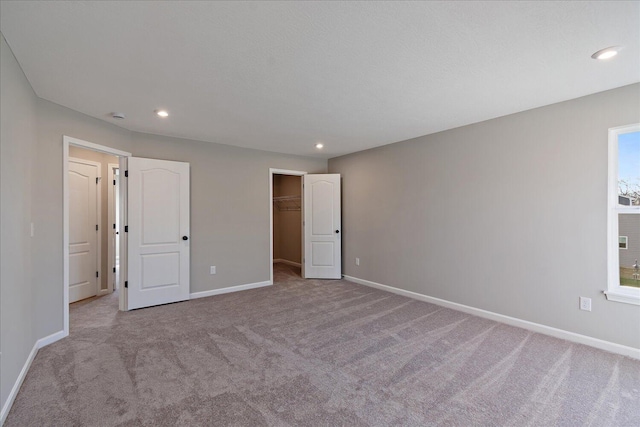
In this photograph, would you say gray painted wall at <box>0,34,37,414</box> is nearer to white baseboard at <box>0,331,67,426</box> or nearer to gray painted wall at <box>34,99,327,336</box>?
white baseboard at <box>0,331,67,426</box>

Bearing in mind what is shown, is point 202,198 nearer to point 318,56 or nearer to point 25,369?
point 25,369

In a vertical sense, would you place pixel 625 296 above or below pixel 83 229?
below

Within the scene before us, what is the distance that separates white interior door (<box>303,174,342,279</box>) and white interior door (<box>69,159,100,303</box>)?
137 inches

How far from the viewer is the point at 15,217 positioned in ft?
7.06

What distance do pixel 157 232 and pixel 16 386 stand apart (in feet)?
7.19

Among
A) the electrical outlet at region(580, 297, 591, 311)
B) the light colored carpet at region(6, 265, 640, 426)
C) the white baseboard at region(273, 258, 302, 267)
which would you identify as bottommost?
the light colored carpet at region(6, 265, 640, 426)

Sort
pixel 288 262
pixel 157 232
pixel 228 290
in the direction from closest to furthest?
pixel 157 232
pixel 228 290
pixel 288 262

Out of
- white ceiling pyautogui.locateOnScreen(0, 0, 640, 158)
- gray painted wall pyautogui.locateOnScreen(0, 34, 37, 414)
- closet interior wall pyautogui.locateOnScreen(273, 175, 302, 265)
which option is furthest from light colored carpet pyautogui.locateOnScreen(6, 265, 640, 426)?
closet interior wall pyautogui.locateOnScreen(273, 175, 302, 265)

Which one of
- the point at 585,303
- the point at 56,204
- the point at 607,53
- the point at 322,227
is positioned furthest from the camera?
the point at 322,227

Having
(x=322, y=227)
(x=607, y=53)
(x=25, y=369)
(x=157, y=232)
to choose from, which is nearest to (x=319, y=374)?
(x=25, y=369)

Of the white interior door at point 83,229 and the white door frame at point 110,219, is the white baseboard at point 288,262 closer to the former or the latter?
the white door frame at point 110,219

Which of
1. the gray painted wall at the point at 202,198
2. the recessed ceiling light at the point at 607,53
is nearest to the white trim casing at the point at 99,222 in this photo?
the gray painted wall at the point at 202,198

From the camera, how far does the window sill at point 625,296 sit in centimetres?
252

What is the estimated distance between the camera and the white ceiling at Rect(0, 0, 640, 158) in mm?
1606
